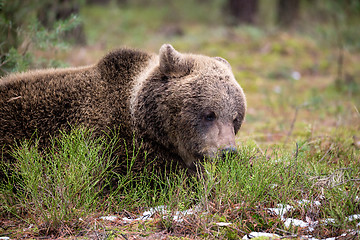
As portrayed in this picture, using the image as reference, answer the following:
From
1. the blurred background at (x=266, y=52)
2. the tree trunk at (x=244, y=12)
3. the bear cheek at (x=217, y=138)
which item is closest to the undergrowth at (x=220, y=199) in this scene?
the bear cheek at (x=217, y=138)

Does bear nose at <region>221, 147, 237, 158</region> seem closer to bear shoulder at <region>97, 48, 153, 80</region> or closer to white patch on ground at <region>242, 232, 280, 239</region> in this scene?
white patch on ground at <region>242, 232, 280, 239</region>

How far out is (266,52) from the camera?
12.7m

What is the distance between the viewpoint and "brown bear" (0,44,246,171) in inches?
153

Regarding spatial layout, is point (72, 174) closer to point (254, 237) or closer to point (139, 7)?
point (254, 237)

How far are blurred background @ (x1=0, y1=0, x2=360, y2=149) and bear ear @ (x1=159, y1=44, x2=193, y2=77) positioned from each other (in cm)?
86

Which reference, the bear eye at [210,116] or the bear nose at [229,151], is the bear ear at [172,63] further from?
the bear nose at [229,151]

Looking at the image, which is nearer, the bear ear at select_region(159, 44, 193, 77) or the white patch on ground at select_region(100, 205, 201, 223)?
the white patch on ground at select_region(100, 205, 201, 223)

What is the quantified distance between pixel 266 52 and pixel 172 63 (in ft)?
30.8

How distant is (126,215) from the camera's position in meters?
3.37

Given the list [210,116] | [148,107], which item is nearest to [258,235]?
[210,116]

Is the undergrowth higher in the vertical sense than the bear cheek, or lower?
lower

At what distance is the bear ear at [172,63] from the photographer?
3.97 meters

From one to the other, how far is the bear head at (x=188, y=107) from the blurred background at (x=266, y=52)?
34.3 inches

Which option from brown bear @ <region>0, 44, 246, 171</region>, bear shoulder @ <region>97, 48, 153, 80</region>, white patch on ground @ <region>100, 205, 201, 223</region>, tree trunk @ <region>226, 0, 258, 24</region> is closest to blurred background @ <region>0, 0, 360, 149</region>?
tree trunk @ <region>226, 0, 258, 24</region>
